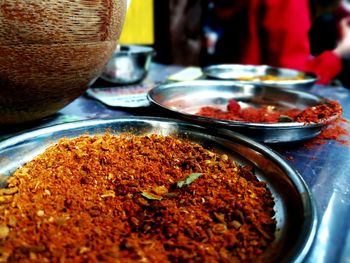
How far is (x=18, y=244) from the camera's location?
552 mm

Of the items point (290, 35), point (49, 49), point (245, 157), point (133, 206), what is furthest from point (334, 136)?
point (290, 35)

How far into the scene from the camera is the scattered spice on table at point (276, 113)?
1120 millimetres

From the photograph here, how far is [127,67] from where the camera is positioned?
1.74 meters

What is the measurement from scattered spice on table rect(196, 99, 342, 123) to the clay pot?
1.52ft

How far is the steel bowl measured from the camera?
170cm

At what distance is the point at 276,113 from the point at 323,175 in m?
0.49

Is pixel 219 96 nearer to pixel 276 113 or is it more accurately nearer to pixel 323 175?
pixel 276 113

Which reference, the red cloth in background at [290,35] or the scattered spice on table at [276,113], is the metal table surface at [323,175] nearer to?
the scattered spice on table at [276,113]

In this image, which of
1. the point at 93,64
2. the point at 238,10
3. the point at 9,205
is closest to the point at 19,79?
the point at 93,64

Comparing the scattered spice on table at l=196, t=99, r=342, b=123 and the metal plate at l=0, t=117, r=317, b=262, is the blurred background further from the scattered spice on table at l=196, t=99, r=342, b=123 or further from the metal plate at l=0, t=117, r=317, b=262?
the metal plate at l=0, t=117, r=317, b=262

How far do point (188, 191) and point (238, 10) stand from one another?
2.91 metres

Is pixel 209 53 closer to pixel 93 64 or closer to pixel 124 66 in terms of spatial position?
pixel 124 66

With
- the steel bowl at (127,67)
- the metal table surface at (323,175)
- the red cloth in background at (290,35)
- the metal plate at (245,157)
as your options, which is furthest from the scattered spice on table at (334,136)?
the red cloth in background at (290,35)

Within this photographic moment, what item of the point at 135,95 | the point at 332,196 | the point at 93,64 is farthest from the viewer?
the point at 135,95
